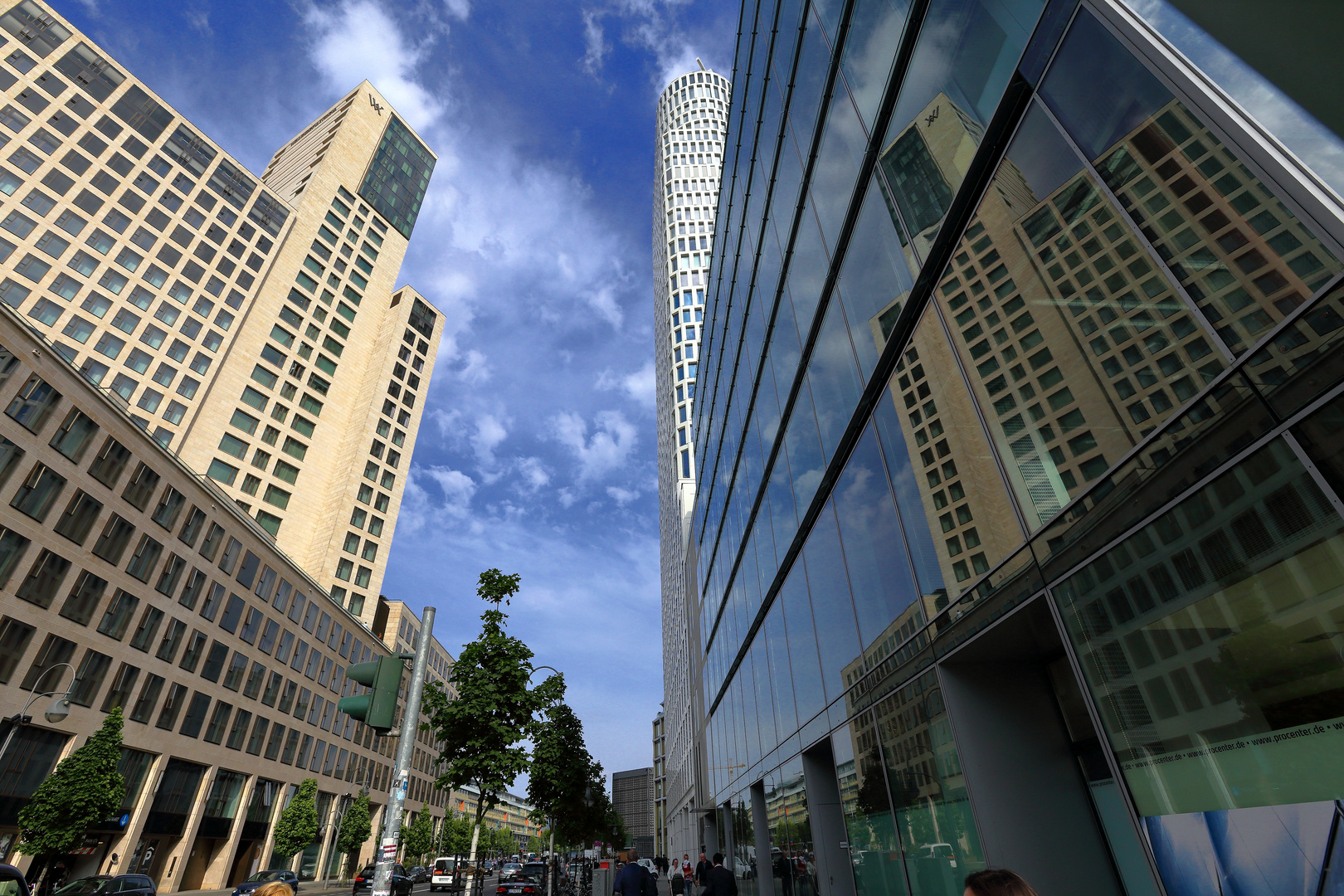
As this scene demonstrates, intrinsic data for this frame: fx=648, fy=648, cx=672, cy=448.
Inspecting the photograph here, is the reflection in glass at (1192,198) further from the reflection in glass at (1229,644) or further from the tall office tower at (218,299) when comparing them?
the tall office tower at (218,299)

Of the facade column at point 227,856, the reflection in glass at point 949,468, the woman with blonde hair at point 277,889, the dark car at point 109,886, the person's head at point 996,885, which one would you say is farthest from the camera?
the facade column at point 227,856

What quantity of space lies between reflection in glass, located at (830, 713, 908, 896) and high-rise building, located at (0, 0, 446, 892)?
117 ft

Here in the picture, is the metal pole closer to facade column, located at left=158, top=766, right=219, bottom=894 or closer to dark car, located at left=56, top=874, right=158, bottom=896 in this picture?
dark car, located at left=56, top=874, right=158, bottom=896

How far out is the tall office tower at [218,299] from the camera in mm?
51125

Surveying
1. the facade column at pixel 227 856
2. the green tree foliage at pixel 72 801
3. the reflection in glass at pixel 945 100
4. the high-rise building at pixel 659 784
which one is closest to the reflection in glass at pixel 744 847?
the reflection in glass at pixel 945 100

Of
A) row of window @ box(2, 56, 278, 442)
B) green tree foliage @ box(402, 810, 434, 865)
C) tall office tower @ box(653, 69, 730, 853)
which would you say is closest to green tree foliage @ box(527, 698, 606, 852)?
tall office tower @ box(653, 69, 730, 853)

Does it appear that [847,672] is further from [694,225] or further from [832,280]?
[694,225]

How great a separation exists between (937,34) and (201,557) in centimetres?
4860

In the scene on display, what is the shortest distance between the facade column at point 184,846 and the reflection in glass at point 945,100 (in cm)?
5071

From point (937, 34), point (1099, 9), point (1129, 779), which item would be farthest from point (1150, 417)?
point (937, 34)

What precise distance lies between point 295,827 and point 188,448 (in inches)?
1225

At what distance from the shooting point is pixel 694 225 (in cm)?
8244

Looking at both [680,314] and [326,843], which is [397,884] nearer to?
[326,843]

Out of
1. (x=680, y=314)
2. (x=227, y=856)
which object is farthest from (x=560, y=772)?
(x=680, y=314)
